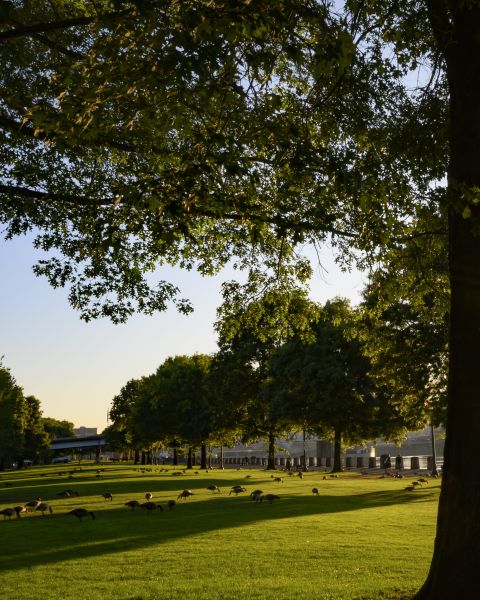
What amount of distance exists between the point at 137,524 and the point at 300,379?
32014 millimetres

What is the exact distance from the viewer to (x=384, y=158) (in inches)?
472

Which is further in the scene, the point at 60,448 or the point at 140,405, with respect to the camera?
the point at 60,448

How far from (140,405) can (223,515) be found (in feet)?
224

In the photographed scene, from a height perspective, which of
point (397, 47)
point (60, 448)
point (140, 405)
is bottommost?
point (60, 448)

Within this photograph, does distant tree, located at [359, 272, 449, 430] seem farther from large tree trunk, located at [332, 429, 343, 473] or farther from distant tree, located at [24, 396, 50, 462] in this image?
distant tree, located at [24, 396, 50, 462]

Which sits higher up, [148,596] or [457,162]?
[457,162]

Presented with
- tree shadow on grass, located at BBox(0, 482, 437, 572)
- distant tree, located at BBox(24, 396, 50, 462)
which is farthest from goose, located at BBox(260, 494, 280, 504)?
distant tree, located at BBox(24, 396, 50, 462)

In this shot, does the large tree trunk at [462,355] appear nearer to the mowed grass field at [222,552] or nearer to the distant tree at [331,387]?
the mowed grass field at [222,552]

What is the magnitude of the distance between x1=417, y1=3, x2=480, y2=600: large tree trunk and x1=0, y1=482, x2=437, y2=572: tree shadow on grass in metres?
9.83

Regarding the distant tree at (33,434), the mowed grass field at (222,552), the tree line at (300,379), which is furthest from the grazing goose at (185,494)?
the distant tree at (33,434)

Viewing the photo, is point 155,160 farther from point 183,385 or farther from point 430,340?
point 183,385

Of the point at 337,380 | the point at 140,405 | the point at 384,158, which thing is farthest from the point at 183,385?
the point at 384,158

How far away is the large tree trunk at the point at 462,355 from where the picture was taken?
8156 mm

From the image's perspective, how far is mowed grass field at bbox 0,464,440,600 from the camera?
450 inches
